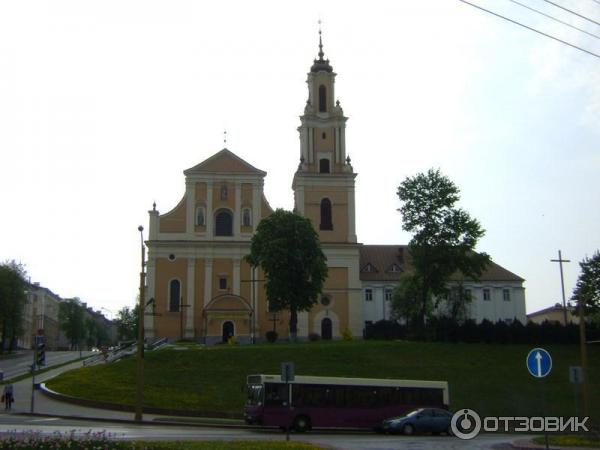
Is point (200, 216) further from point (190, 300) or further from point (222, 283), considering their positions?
point (190, 300)

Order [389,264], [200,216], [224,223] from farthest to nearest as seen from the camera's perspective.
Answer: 1. [389,264]
2. [224,223]
3. [200,216]

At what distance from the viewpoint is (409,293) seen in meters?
70.8

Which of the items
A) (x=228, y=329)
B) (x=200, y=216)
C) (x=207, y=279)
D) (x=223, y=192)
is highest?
(x=223, y=192)

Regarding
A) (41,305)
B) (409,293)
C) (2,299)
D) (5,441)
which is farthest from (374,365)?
(41,305)

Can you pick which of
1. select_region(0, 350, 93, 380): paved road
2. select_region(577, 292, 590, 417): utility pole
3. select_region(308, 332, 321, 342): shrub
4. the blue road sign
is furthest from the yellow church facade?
the blue road sign

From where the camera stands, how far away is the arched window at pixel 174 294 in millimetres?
70562

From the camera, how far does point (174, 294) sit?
71.1m

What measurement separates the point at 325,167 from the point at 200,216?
13.6 metres

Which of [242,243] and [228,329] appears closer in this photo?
[228,329]

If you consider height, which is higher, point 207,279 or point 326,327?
point 207,279

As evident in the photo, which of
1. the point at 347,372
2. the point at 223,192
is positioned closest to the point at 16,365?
the point at 223,192

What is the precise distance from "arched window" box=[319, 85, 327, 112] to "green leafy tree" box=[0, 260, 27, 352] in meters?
37.3

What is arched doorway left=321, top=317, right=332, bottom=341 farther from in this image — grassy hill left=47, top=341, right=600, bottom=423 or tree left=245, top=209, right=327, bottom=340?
grassy hill left=47, top=341, right=600, bottom=423

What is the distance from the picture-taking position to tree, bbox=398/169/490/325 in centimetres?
6262
